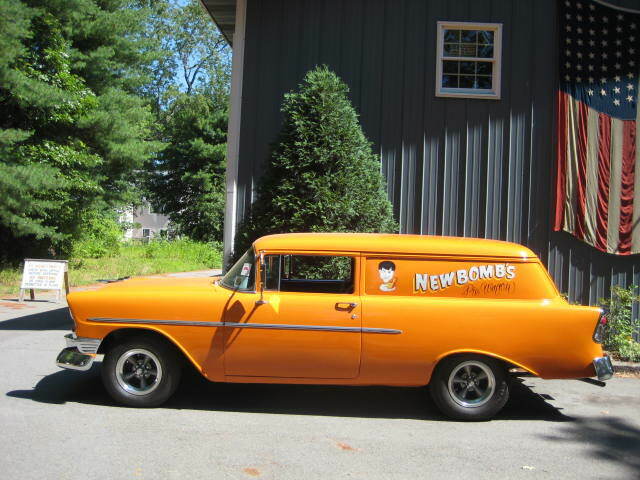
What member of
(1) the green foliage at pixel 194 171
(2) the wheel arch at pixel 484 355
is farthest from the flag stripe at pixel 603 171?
(1) the green foliage at pixel 194 171

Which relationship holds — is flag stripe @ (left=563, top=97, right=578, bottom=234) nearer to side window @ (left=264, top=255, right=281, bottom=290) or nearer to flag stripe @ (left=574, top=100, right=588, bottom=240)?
flag stripe @ (left=574, top=100, right=588, bottom=240)

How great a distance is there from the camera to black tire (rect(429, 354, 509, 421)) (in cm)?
579

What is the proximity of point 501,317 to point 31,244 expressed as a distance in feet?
58.9

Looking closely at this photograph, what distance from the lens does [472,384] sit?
5871 millimetres

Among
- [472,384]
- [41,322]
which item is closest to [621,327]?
[472,384]

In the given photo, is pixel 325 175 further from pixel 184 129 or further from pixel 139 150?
pixel 184 129

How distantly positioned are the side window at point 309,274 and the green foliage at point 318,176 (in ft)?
4.63

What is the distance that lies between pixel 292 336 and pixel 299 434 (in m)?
0.89

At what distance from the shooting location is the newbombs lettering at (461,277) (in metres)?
5.88

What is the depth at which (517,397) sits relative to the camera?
6.94m

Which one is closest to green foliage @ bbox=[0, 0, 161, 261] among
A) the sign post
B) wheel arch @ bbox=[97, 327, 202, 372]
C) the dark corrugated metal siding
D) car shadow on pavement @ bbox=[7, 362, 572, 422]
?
the sign post

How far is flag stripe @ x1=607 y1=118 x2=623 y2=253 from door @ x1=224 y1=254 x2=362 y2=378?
6334 mm

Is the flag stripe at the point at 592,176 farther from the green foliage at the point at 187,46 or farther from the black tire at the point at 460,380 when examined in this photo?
the green foliage at the point at 187,46

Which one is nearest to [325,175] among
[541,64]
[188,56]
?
[541,64]
